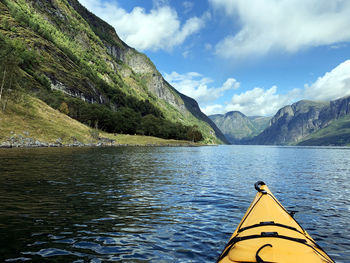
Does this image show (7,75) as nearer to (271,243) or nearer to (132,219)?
(132,219)

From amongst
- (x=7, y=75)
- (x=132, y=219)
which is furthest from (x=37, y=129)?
(x=132, y=219)

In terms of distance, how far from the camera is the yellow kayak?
5.64 meters

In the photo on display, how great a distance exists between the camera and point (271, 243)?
620 centimetres

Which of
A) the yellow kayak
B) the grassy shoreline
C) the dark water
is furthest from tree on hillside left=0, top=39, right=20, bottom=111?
the yellow kayak

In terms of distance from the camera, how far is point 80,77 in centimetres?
17488

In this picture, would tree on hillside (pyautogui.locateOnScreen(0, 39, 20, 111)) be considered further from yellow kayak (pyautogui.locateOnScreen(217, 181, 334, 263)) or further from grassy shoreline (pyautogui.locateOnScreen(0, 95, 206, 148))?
yellow kayak (pyautogui.locateOnScreen(217, 181, 334, 263))

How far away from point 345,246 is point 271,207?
165 inches

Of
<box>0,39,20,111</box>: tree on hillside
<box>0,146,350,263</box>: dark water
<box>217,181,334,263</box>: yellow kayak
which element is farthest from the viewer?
<box>0,39,20,111</box>: tree on hillside

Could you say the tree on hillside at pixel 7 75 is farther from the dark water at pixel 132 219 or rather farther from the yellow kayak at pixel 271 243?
the yellow kayak at pixel 271 243

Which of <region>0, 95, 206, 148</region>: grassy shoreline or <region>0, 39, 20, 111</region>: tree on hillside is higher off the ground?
<region>0, 39, 20, 111</region>: tree on hillside

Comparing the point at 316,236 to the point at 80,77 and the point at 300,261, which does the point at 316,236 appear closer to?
the point at 300,261

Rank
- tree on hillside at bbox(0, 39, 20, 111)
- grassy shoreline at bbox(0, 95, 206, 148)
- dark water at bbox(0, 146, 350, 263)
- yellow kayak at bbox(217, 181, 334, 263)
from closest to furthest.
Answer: yellow kayak at bbox(217, 181, 334, 263) → dark water at bbox(0, 146, 350, 263) → grassy shoreline at bbox(0, 95, 206, 148) → tree on hillside at bbox(0, 39, 20, 111)

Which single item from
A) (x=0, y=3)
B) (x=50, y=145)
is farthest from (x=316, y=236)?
(x=0, y=3)

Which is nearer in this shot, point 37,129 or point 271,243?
point 271,243
